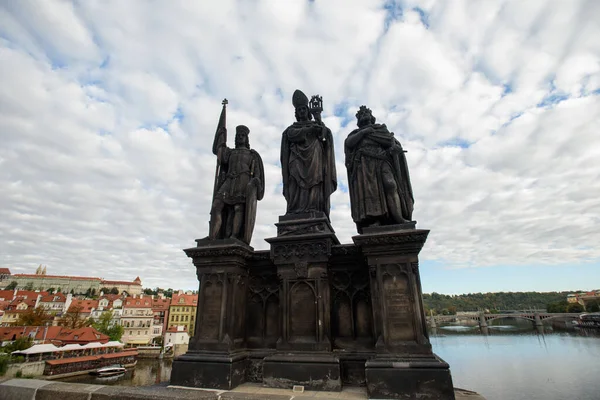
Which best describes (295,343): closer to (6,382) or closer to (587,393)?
(6,382)

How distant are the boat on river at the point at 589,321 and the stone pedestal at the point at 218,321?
4346 inches

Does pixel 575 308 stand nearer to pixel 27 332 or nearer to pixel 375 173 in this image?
pixel 375 173

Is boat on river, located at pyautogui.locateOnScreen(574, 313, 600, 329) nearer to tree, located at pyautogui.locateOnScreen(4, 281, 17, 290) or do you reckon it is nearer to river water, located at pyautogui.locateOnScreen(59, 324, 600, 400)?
river water, located at pyautogui.locateOnScreen(59, 324, 600, 400)

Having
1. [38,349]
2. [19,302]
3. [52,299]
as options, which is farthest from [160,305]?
[38,349]

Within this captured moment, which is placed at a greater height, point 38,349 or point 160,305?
point 160,305

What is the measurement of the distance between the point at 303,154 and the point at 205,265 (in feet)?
10.2

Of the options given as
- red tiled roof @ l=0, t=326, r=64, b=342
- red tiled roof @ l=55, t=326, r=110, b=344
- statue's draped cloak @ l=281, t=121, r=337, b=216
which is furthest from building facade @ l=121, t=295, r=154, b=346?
statue's draped cloak @ l=281, t=121, r=337, b=216

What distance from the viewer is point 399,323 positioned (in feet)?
16.3

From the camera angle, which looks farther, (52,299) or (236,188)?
(52,299)

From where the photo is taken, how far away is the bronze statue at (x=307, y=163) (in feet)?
22.5

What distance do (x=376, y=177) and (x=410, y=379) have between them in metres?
3.45

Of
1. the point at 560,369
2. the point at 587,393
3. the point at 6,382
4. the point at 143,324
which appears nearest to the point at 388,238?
the point at 6,382

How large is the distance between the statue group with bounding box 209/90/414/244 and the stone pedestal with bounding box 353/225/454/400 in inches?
26.8

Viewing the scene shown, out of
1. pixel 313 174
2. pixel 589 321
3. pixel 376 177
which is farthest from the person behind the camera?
pixel 589 321
